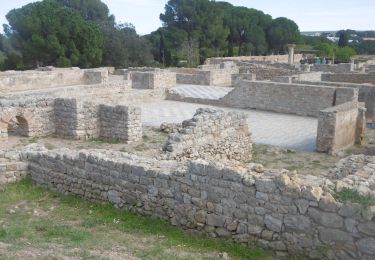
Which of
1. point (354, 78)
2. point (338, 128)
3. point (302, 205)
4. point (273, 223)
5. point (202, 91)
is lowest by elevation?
point (273, 223)

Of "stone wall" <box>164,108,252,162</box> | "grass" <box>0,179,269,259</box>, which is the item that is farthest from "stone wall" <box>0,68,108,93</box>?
"grass" <box>0,179,269,259</box>

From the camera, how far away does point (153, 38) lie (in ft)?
184

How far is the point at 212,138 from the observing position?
11.4m

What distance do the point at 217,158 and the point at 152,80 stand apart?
1521 cm

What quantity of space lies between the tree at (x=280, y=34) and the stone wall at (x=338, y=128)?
52.6 metres

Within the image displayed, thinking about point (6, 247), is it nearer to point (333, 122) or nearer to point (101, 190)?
point (101, 190)

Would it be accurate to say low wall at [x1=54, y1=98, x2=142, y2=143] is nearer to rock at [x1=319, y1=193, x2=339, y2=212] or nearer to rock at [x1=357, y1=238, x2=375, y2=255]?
rock at [x1=319, y1=193, x2=339, y2=212]

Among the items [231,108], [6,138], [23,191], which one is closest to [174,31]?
[231,108]

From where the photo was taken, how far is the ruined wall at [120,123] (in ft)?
44.6

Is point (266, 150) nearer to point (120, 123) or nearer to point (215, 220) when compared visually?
point (120, 123)

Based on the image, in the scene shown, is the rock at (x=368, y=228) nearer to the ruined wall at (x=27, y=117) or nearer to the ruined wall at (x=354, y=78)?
the ruined wall at (x=27, y=117)

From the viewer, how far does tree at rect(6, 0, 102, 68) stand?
127ft

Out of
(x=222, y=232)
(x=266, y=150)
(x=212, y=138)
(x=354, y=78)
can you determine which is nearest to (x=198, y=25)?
(x=354, y=78)

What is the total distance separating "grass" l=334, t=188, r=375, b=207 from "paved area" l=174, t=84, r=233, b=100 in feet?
58.2
